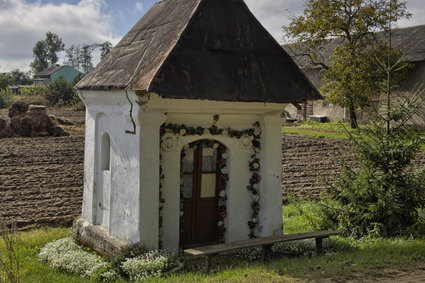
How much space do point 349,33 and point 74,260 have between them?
84.2ft

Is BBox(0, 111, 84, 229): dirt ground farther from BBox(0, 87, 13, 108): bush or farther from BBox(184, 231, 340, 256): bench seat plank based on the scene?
BBox(0, 87, 13, 108): bush

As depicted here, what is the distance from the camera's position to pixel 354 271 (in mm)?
7418

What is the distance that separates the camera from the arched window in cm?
1068

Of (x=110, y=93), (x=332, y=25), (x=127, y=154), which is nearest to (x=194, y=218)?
(x=127, y=154)

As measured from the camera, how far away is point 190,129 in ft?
30.9

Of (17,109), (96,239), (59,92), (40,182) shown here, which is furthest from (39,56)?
(96,239)

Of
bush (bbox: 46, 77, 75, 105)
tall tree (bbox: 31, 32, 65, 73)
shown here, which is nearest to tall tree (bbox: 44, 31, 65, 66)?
tall tree (bbox: 31, 32, 65, 73)

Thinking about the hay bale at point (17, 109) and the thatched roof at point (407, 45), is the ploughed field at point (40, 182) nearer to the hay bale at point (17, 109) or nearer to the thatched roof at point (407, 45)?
the hay bale at point (17, 109)

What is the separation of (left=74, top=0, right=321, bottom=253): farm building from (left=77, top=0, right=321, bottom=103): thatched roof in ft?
0.07

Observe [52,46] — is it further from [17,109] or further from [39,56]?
[17,109]

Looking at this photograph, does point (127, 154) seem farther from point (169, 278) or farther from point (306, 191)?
point (306, 191)

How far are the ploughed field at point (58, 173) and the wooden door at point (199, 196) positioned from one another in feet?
8.07

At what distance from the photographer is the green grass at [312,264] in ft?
23.8

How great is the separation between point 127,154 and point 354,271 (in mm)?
4325
